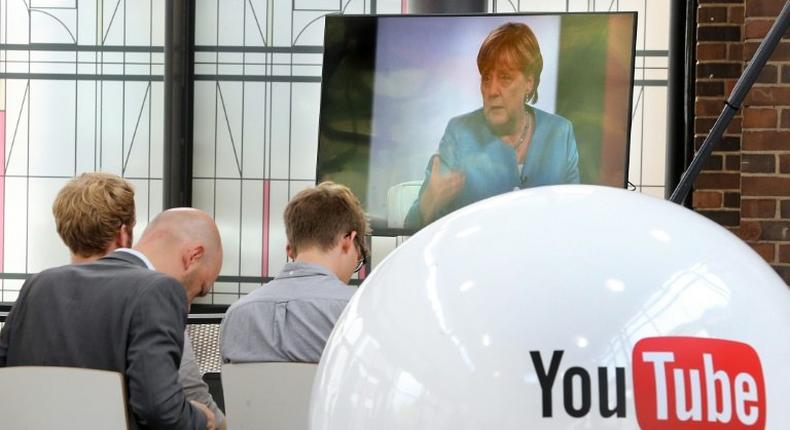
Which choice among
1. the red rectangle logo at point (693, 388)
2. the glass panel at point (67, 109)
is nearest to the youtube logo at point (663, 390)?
the red rectangle logo at point (693, 388)

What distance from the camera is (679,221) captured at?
108cm

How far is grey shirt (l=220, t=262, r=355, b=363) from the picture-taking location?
2465mm

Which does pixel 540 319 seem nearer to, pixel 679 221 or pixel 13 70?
pixel 679 221

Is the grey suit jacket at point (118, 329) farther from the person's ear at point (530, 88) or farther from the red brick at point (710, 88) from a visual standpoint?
the red brick at point (710, 88)

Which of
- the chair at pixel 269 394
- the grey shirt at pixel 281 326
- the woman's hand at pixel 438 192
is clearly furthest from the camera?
the woman's hand at pixel 438 192

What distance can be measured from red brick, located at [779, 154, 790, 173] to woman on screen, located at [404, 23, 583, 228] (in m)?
0.70

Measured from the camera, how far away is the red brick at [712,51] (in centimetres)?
438

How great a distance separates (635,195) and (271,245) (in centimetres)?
502

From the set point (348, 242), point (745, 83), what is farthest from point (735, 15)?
point (348, 242)

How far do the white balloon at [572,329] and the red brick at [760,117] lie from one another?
3.00 metres

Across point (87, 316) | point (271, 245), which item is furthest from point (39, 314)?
point (271, 245)

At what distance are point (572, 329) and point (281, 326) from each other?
1.57m

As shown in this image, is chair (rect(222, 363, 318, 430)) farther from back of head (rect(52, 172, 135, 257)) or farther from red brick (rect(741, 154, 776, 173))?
red brick (rect(741, 154, 776, 173))

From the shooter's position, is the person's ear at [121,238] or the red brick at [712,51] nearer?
the person's ear at [121,238]
